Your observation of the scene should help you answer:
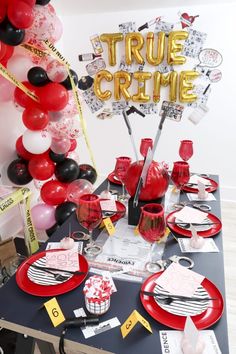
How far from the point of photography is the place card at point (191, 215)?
1.19 metres

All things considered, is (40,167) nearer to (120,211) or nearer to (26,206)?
(26,206)

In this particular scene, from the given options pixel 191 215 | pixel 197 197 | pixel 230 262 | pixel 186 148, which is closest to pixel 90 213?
pixel 191 215

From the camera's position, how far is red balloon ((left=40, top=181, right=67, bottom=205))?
81.5 inches

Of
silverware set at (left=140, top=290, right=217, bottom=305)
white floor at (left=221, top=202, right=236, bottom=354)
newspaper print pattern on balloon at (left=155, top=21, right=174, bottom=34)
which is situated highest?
newspaper print pattern on balloon at (left=155, top=21, right=174, bottom=34)

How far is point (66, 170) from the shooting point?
2084 millimetres

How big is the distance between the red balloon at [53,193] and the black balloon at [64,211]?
0.20ft

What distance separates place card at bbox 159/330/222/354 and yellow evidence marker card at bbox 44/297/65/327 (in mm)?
272

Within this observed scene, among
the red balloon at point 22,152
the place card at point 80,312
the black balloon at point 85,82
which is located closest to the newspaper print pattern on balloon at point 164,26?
the black balloon at point 85,82

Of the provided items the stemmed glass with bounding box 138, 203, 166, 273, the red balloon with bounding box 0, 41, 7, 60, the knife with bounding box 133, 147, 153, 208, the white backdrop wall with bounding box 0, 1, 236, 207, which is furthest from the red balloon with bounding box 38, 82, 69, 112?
the stemmed glass with bounding box 138, 203, 166, 273

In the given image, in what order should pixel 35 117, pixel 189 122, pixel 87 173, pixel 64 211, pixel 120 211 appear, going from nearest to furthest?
pixel 120 211 < pixel 35 117 < pixel 64 211 < pixel 87 173 < pixel 189 122

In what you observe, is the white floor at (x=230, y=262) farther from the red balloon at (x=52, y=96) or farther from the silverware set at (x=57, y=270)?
the red balloon at (x=52, y=96)

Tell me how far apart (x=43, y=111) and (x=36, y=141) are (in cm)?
21

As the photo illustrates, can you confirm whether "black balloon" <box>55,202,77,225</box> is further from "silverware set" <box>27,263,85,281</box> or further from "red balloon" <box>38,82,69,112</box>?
"silverware set" <box>27,263,85,281</box>

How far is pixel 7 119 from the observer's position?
7.36 feet
